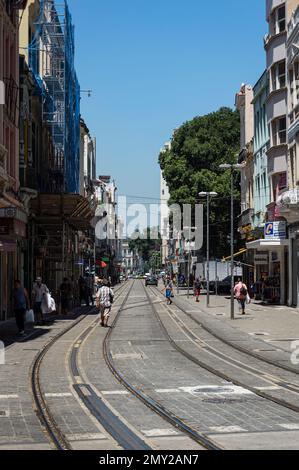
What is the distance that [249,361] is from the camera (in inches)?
795

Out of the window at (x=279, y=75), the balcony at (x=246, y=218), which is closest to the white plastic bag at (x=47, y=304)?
the window at (x=279, y=75)

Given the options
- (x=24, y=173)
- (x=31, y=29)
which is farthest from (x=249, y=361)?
Result: (x=31, y=29)

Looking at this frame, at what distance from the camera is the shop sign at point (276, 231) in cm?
4459

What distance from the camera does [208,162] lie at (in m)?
72.4

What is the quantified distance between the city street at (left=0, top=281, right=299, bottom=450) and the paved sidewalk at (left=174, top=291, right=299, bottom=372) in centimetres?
17

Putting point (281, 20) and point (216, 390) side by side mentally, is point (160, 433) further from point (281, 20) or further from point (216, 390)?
point (281, 20)

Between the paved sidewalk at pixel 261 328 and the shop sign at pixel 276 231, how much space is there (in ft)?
12.7

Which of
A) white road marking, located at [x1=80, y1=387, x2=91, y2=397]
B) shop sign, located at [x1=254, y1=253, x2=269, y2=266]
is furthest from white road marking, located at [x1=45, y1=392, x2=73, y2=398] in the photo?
shop sign, located at [x1=254, y1=253, x2=269, y2=266]

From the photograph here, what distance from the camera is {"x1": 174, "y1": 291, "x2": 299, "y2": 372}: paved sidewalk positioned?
908 inches

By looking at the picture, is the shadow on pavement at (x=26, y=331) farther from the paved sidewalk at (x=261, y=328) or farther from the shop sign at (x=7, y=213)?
the paved sidewalk at (x=261, y=328)

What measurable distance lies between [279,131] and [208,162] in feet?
84.3

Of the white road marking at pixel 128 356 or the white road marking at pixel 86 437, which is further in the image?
the white road marking at pixel 128 356
